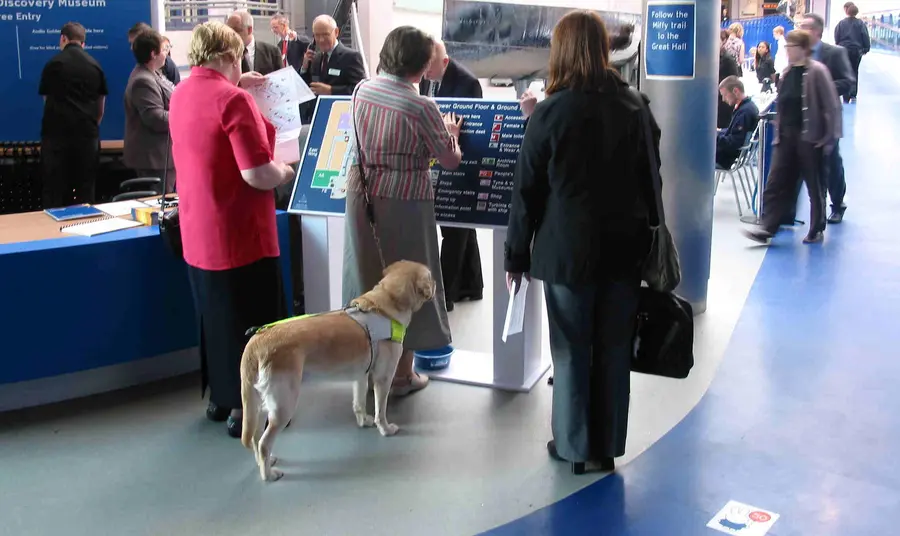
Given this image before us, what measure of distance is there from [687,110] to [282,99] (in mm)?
2354

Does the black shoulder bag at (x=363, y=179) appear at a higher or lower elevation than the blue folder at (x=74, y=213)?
higher

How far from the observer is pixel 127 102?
5895 mm

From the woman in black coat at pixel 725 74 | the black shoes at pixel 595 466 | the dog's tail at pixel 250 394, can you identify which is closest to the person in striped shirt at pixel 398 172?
the dog's tail at pixel 250 394

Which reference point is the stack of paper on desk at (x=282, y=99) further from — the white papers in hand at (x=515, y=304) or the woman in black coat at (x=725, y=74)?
the woman in black coat at (x=725, y=74)

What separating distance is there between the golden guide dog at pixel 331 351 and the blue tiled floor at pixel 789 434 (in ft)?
2.80

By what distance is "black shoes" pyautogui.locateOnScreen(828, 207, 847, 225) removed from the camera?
25.4ft

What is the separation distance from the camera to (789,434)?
3.49 meters

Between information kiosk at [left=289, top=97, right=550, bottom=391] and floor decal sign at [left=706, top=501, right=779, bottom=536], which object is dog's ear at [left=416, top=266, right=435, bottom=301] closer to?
information kiosk at [left=289, top=97, right=550, bottom=391]

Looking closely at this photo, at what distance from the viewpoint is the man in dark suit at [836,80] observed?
750cm

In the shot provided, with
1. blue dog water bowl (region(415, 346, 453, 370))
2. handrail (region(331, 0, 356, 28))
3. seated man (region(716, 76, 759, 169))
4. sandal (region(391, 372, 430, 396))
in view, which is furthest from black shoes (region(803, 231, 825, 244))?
handrail (region(331, 0, 356, 28))

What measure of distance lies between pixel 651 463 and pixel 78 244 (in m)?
2.58

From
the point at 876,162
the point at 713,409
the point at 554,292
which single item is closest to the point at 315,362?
the point at 554,292

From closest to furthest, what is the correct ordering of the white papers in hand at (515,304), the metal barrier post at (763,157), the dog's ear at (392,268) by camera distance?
the white papers in hand at (515,304) < the dog's ear at (392,268) < the metal barrier post at (763,157)

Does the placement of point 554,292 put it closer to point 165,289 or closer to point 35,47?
point 165,289
